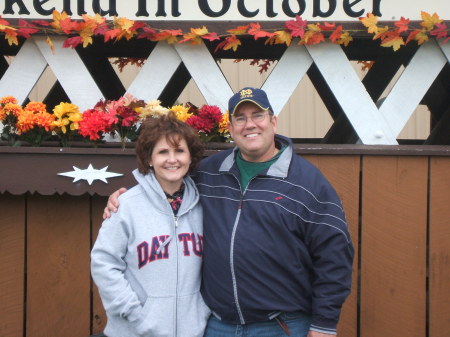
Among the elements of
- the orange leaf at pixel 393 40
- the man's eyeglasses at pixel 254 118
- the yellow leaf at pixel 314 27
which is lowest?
the man's eyeglasses at pixel 254 118

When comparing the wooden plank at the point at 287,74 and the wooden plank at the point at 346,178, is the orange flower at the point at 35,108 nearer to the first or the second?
the wooden plank at the point at 287,74

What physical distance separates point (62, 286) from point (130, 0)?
1632 millimetres

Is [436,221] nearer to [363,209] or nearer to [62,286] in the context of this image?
[363,209]

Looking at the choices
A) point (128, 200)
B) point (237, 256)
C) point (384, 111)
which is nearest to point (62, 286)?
point (128, 200)

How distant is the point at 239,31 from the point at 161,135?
3.10ft

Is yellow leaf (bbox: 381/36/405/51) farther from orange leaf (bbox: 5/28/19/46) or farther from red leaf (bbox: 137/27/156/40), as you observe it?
orange leaf (bbox: 5/28/19/46)

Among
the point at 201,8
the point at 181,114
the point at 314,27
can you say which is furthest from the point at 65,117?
the point at 314,27

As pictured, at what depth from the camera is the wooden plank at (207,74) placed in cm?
307

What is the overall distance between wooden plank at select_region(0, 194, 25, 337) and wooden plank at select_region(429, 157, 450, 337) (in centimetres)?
224

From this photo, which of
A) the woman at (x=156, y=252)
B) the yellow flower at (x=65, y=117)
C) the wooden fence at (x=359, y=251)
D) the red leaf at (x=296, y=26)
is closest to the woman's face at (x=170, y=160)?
the woman at (x=156, y=252)

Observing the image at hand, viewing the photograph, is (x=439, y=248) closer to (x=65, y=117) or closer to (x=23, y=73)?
(x=65, y=117)

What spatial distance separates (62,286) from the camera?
303 cm

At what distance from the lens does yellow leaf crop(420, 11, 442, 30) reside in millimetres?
2838

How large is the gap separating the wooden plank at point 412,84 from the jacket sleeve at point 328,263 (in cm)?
109
